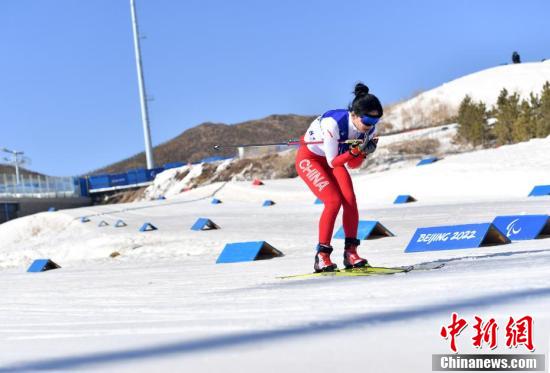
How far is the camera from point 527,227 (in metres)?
8.67

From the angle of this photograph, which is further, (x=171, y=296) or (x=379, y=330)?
(x=171, y=296)

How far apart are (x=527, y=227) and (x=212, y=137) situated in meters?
97.9

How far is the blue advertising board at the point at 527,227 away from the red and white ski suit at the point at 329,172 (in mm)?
3485

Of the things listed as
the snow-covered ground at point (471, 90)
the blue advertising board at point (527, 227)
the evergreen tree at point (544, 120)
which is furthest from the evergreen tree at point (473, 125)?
the blue advertising board at point (527, 227)

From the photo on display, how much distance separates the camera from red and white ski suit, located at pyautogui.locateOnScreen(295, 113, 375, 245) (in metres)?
5.80

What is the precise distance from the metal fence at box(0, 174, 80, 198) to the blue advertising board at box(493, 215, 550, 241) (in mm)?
40485

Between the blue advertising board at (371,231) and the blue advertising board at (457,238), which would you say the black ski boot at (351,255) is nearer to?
the blue advertising board at (457,238)

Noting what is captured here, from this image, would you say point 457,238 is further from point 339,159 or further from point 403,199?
point 403,199

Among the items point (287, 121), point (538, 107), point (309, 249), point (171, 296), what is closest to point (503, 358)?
point (171, 296)

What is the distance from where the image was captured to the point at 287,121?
344 feet

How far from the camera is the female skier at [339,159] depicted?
5699 millimetres

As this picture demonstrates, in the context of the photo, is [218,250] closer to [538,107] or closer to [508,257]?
[508,257]

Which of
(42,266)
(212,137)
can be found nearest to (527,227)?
(42,266)

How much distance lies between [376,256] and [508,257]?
8.75 feet
